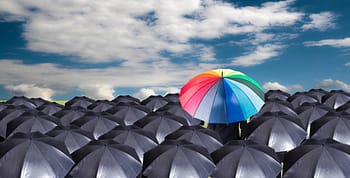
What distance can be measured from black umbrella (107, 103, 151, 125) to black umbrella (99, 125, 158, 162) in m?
5.61

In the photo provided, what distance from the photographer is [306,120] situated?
58.8ft

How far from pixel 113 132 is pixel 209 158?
378cm

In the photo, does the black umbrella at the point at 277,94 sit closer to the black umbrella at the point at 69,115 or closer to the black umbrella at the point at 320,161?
the black umbrella at the point at 69,115

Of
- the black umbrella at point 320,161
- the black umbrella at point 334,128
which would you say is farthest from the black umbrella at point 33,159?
the black umbrella at point 334,128

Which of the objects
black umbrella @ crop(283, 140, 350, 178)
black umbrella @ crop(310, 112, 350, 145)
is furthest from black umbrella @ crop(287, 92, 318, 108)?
black umbrella @ crop(283, 140, 350, 178)

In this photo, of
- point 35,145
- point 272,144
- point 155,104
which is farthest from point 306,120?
point 35,145

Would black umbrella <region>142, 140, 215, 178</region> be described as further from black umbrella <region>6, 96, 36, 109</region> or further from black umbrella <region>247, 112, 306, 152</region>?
black umbrella <region>6, 96, 36, 109</region>

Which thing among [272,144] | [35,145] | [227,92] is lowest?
[272,144]

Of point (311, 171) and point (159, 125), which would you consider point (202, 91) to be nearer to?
point (311, 171)

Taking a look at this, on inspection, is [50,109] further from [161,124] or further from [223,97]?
[223,97]

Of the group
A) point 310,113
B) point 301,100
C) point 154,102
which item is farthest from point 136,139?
point 301,100

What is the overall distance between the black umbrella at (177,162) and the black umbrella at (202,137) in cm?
192

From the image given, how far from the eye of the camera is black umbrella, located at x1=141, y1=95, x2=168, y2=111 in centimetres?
2444

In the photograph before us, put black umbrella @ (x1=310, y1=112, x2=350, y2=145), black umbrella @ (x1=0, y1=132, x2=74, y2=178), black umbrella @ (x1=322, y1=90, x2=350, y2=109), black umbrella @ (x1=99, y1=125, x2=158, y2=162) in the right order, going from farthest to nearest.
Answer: black umbrella @ (x1=322, y1=90, x2=350, y2=109), black umbrella @ (x1=310, y1=112, x2=350, y2=145), black umbrella @ (x1=99, y1=125, x2=158, y2=162), black umbrella @ (x1=0, y1=132, x2=74, y2=178)
